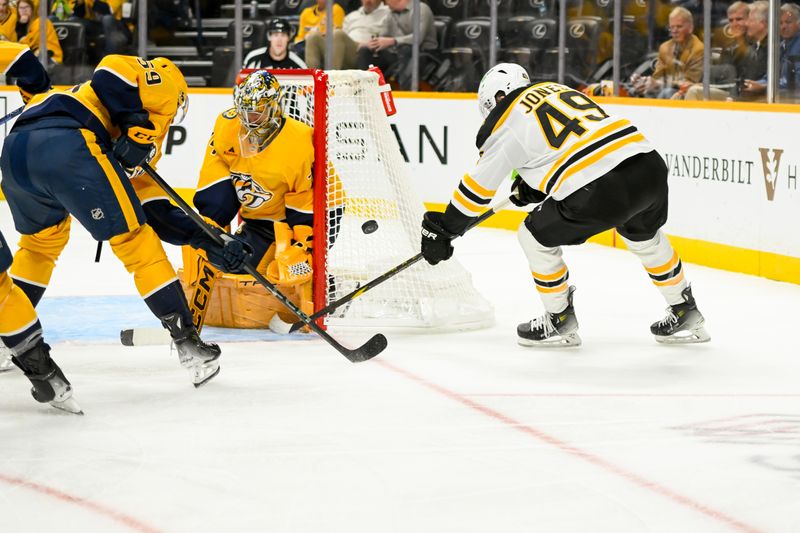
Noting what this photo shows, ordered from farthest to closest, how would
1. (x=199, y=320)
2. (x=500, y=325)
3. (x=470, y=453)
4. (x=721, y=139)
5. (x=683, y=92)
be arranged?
(x=683, y=92) → (x=721, y=139) → (x=500, y=325) → (x=199, y=320) → (x=470, y=453)

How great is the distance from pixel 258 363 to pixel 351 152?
108 centimetres

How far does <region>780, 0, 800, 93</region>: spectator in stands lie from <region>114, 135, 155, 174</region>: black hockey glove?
327 cm

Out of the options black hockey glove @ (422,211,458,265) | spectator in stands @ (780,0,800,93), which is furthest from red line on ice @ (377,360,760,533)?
spectator in stands @ (780,0,800,93)

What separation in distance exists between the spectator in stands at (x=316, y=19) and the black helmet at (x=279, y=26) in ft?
0.29

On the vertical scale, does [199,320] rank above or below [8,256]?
below

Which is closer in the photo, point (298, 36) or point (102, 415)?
point (102, 415)

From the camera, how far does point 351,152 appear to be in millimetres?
4621

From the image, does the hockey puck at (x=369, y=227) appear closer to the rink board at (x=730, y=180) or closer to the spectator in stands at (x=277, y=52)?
the rink board at (x=730, y=180)

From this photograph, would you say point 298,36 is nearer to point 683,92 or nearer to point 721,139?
point 683,92

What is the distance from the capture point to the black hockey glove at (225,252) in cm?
362

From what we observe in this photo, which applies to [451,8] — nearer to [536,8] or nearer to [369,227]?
[536,8]

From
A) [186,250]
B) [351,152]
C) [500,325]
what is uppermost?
[351,152]

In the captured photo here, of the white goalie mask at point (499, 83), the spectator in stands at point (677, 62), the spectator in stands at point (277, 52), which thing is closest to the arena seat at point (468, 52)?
the spectator in stands at point (277, 52)

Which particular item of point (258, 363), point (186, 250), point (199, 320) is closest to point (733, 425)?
point (258, 363)
